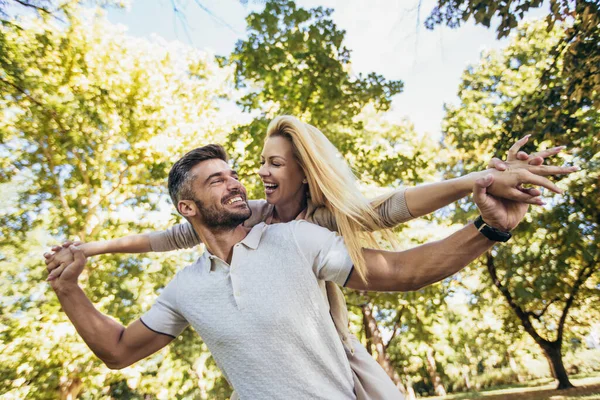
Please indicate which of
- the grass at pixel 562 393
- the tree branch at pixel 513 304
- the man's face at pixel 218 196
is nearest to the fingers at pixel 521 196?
the man's face at pixel 218 196

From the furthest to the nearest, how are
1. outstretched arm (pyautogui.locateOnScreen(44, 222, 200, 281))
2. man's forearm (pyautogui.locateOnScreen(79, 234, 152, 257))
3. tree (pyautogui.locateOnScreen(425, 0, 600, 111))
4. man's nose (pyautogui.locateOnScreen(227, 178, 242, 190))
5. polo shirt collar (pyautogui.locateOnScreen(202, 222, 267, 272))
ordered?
tree (pyautogui.locateOnScreen(425, 0, 600, 111)), man's forearm (pyautogui.locateOnScreen(79, 234, 152, 257)), outstretched arm (pyautogui.locateOnScreen(44, 222, 200, 281)), man's nose (pyautogui.locateOnScreen(227, 178, 242, 190)), polo shirt collar (pyautogui.locateOnScreen(202, 222, 267, 272))

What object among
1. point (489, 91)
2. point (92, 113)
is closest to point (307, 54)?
point (92, 113)

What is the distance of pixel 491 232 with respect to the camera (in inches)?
67.0

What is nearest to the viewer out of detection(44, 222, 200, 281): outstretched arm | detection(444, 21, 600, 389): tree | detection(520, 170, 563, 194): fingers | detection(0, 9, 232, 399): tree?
detection(520, 170, 563, 194): fingers

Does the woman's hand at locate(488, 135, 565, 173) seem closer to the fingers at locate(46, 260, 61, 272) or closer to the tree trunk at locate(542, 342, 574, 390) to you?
the fingers at locate(46, 260, 61, 272)

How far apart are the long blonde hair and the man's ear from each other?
682 mm

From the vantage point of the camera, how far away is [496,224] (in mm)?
1677

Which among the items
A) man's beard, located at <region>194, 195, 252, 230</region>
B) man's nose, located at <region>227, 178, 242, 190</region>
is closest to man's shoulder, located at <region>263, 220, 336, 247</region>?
man's beard, located at <region>194, 195, 252, 230</region>

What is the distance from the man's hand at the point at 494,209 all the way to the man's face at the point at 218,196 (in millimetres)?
1209

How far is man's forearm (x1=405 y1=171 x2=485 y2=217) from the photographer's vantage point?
1848 millimetres

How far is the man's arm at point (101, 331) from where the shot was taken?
2.34m

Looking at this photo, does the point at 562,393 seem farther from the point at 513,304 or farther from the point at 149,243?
the point at 149,243

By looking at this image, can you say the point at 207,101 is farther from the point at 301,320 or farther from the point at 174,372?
the point at 301,320

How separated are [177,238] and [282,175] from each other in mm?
837
